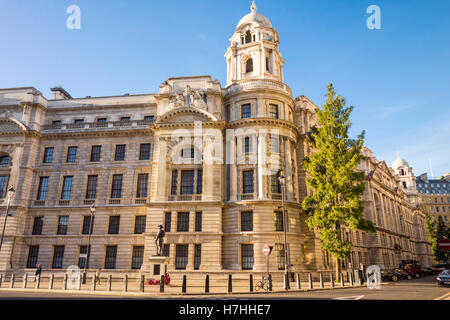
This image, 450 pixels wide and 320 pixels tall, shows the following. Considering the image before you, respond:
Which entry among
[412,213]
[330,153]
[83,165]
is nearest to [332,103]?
[330,153]

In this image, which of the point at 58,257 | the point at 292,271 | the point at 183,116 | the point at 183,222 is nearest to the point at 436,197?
the point at 292,271

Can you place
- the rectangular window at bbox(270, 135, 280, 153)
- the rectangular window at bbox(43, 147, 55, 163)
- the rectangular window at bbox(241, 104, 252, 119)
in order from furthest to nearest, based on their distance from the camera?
the rectangular window at bbox(43, 147, 55, 163) → the rectangular window at bbox(241, 104, 252, 119) → the rectangular window at bbox(270, 135, 280, 153)

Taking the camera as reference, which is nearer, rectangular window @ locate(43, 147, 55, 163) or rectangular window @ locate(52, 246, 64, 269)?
rectangular window @ locate(52, 246, 64, 269)

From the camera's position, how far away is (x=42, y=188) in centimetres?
3675

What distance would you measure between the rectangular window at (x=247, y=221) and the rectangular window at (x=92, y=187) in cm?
1718

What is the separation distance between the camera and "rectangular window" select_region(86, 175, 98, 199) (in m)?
35.8

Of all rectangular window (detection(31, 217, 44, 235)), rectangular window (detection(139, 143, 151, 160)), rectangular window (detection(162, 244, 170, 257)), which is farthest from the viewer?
rectangular window (detection(139, 143, 151, 160))

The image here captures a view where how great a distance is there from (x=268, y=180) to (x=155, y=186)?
11.9 m

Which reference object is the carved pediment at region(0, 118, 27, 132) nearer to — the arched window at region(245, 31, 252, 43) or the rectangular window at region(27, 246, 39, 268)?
the rectangular window at region(27, 246, 39, 268)

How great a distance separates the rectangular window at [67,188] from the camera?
36.1 m

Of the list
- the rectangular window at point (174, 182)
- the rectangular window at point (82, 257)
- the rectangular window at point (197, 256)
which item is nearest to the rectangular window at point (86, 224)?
the rectangular window at point (82, 257)

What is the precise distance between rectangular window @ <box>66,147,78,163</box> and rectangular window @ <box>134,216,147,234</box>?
36.7ft

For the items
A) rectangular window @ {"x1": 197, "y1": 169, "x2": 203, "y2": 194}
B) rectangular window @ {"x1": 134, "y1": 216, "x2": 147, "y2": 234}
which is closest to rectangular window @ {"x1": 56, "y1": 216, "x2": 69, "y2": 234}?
rectangular window @ {"x1": 134, "y1": 216, "x2": 147, "y2": 234}

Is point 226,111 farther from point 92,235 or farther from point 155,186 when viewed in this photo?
point 92,235
